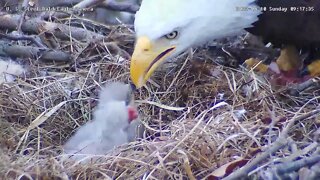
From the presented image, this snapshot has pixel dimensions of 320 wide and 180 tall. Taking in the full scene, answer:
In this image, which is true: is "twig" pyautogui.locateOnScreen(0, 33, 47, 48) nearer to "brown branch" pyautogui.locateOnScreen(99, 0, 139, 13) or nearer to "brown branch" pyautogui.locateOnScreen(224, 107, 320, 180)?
"brown branch" pyautogui.locateOnScreen(99, 0, 139, 13)

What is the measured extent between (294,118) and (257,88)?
1.06ft

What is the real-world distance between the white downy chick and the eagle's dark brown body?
0.61m

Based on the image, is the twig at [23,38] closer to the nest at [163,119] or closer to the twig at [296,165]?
the nest at [163,119]

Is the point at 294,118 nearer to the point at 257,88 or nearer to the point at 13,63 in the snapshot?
the point at 257,88

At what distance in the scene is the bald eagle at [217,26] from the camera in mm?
2426

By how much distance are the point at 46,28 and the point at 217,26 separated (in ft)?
2.44

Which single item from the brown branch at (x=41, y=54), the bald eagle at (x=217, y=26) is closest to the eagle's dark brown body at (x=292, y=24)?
the bald eagle at (x=217, y=26)

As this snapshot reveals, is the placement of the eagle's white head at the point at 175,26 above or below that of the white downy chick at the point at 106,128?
above

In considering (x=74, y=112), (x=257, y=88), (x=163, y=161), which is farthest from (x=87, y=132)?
(x=257, y=88)

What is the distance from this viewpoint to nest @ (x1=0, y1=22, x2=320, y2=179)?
2117 mm

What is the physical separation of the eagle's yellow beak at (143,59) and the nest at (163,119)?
0.15 meters

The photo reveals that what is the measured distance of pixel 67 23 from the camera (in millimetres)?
3154

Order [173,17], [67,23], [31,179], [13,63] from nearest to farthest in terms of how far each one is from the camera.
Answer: [31,179], [173,17], [13,63], [67,23]

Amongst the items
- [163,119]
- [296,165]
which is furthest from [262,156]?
[163,119]
